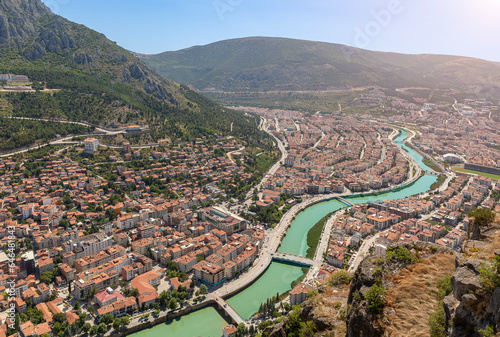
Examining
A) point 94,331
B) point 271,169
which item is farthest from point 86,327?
point 271,169

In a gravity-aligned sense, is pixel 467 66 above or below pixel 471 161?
above

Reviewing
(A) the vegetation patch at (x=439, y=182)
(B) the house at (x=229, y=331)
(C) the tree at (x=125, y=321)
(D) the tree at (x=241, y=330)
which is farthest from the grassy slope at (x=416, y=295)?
(A) the vegetation patch at (x=439, y=182)

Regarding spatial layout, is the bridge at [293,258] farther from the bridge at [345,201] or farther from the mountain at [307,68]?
the mountain at [307,68]

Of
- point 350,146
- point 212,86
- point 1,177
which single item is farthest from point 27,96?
point 212,86

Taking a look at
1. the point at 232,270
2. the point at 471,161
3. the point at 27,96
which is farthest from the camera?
the point at 471,161

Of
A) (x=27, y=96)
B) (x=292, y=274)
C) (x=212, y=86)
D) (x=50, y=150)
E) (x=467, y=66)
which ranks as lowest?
(x=292, y=274)

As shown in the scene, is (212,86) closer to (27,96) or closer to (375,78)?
(375,78)

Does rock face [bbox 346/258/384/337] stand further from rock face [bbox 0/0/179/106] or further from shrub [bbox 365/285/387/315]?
rock face [bbox 0/0/179/106]

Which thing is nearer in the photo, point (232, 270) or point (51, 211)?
point (232, 270)

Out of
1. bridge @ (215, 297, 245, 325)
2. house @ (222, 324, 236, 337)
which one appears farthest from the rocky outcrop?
bridge @ (215, 297, 245, 325)
